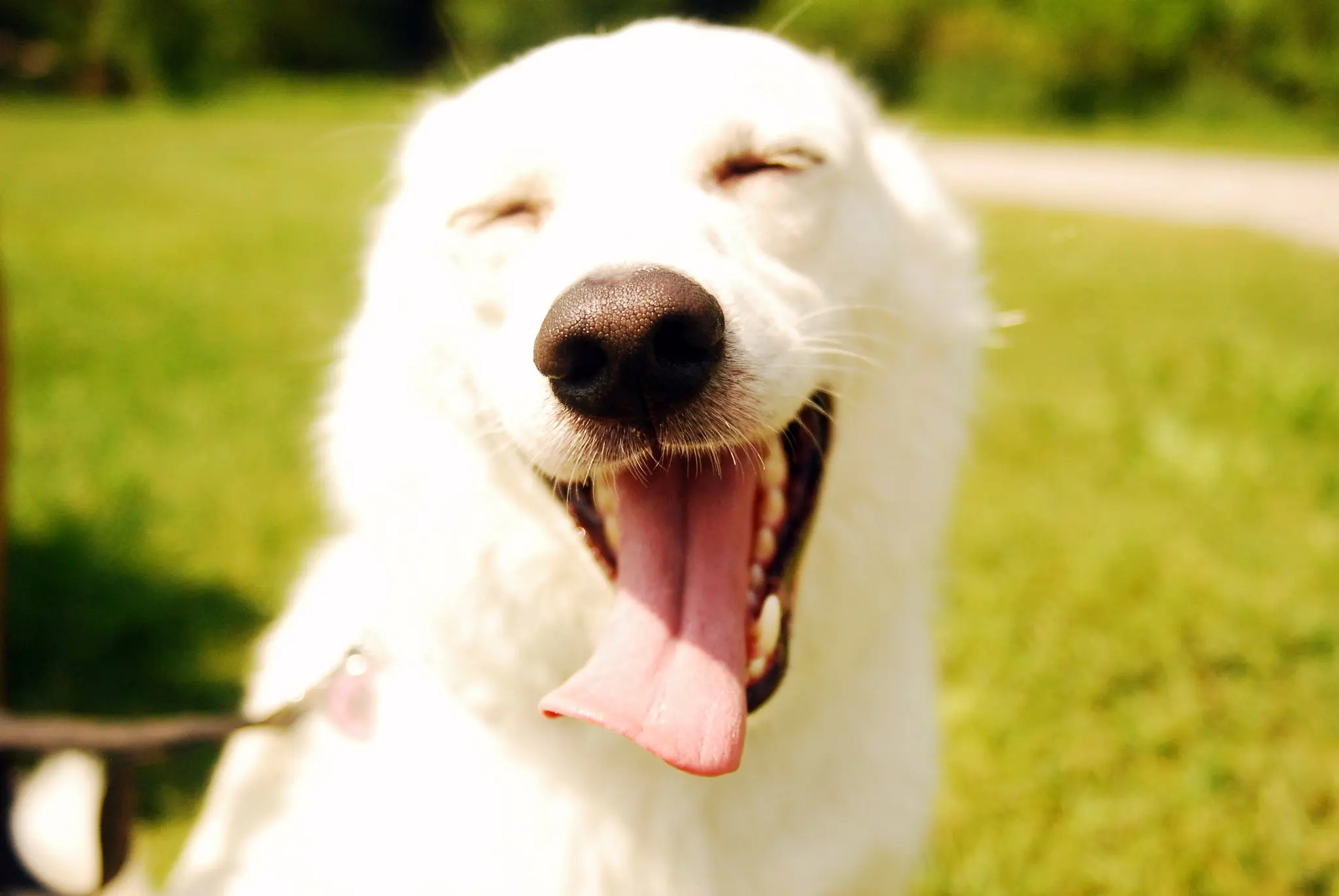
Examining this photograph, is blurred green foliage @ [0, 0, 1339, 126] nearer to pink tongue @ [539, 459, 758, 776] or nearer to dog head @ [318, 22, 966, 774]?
dog head @ [318, 22, 966, 774]

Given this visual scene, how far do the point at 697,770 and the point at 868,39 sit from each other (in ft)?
84.0

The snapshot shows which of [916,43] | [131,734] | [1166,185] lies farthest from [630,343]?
[916,43]

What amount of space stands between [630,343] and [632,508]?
0.41 meters

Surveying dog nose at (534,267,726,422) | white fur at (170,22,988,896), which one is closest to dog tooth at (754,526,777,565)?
white fur at (170,22,988,896)

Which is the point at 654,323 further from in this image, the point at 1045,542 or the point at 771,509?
the point at 1045,542

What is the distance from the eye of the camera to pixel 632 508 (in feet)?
5.47

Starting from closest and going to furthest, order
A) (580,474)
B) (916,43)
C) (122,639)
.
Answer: (580,474), (122,639), (916,43)

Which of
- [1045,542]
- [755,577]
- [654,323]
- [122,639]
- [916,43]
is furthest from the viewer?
[916,43]

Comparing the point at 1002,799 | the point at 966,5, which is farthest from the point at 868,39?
the point at 1002,799

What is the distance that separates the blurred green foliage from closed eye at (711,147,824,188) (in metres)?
6.00

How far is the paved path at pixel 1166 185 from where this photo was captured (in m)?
11.4

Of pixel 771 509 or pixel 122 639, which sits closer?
pixel 771 509

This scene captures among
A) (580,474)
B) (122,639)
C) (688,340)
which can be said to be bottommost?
(122,639)

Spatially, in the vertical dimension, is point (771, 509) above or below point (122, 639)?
above
